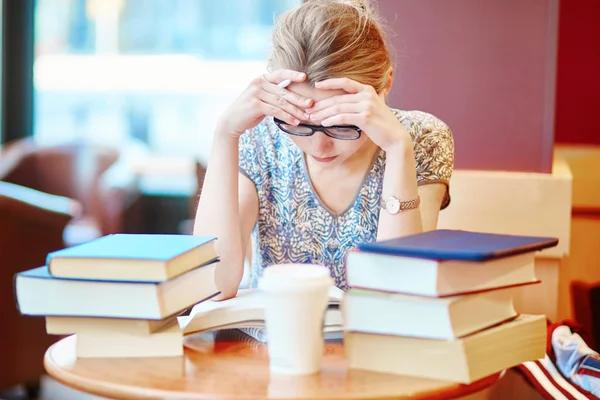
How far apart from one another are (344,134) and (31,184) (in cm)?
320

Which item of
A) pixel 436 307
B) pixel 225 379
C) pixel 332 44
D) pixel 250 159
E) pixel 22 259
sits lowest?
pixel 22 259

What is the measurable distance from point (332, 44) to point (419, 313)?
674 millimetres

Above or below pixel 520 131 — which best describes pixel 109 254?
below

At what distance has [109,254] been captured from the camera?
3.76ft

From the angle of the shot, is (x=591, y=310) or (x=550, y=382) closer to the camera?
(x=550, y=382)

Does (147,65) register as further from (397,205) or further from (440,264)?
(440,264)

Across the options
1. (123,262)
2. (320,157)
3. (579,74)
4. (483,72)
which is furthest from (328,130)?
(579,74)

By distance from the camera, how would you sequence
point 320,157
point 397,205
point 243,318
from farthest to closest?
point 320,157
point 397,205
point 243,318

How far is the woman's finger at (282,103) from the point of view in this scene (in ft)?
4.75

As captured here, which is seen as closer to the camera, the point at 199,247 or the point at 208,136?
the point at 199,247

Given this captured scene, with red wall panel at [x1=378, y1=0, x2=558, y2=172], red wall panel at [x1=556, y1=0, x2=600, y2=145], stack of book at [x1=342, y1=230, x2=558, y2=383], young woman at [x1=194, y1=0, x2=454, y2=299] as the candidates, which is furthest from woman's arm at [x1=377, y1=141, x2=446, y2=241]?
red wall panel at [x1=556, y1=0, x2=600, y2=145]

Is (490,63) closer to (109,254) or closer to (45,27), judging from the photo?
(109,254)

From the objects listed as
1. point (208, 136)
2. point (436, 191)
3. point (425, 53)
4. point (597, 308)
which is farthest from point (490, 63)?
point (208, 136)

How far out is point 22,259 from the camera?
10.3 feet
